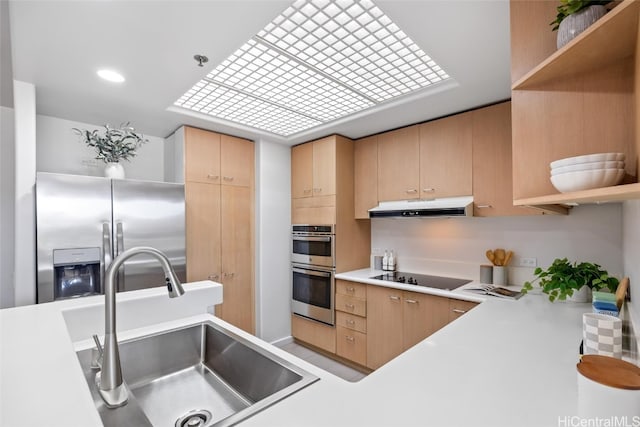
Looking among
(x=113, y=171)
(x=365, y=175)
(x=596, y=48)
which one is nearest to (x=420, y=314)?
(x=365, y=175)

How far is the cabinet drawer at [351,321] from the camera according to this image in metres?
2.87

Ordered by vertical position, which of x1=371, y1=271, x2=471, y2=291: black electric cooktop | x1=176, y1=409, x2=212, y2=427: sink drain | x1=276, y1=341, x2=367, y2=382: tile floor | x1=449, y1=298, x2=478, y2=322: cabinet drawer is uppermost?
x1=371, y1=271, x2=471, y2=291: black electric cooktop

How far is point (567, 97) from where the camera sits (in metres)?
1.01

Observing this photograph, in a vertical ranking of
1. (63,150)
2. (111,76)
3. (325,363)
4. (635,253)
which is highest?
(111,76)

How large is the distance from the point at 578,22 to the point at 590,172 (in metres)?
0.45

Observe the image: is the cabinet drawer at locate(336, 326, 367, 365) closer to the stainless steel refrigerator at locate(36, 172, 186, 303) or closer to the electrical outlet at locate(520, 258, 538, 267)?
the electrical outlet at locate(520, 258, 538, 267)

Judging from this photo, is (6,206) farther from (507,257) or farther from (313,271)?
(507,257)

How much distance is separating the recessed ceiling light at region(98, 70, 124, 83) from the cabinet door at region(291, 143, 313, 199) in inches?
74.8

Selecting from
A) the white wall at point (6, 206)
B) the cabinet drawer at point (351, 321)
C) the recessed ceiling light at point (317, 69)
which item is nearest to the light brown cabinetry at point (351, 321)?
the cabinet drawer at point (351, 321)

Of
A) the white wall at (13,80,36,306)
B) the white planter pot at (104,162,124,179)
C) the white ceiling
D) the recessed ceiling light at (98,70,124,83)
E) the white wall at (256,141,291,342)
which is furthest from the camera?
the white wall at (256,141,291,342)

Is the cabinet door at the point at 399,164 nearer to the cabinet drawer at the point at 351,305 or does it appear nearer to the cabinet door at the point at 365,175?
the cabinet door at the point at 365,175

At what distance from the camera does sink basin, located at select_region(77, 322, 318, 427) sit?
1.10 meters

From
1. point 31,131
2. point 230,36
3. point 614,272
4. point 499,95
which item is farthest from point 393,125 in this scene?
point 31,131

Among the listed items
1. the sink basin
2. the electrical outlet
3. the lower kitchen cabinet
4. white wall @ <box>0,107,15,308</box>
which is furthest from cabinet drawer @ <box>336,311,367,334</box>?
white wall @ <box>0,107,15,308</box>
